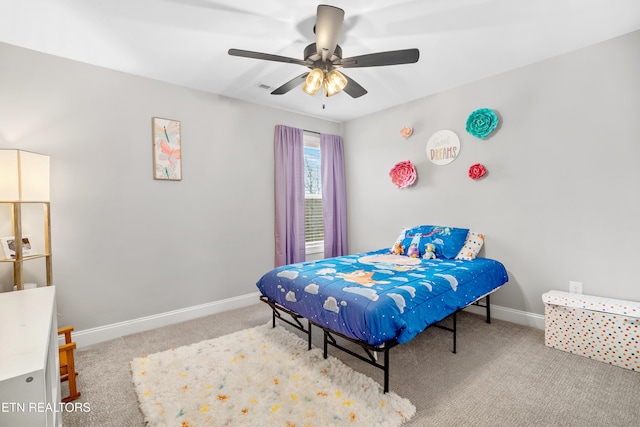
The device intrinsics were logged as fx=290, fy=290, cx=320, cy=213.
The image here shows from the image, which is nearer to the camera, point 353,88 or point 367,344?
point 367,344

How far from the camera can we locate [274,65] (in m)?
2.77

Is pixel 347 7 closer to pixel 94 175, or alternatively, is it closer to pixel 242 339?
pixel 94 175

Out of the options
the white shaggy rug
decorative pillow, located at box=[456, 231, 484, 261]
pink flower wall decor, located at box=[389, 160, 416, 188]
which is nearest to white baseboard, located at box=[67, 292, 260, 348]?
the white shaggy rug

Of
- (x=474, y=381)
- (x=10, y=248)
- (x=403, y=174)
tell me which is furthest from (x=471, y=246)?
(x=10, y=248)

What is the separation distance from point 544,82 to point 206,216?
3.75 m

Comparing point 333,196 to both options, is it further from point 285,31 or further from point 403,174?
point 285,31

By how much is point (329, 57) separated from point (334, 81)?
17 centimetres

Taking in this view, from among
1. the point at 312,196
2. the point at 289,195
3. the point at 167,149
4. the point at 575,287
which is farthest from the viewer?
the point at 312,196

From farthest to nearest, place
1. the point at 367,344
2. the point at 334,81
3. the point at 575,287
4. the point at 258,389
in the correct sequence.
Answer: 1. the point at 575,287
2. the point at 334,81
3. the point at 258,389
4. the point at 367,344

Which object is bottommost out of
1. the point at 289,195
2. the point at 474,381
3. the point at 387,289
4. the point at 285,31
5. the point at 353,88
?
the point at 474,381

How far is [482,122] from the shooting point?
3.14m

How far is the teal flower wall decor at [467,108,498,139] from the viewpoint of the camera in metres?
3.08

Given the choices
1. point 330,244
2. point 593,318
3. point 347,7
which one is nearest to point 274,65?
point 347,7

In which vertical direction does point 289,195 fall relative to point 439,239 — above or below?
above
